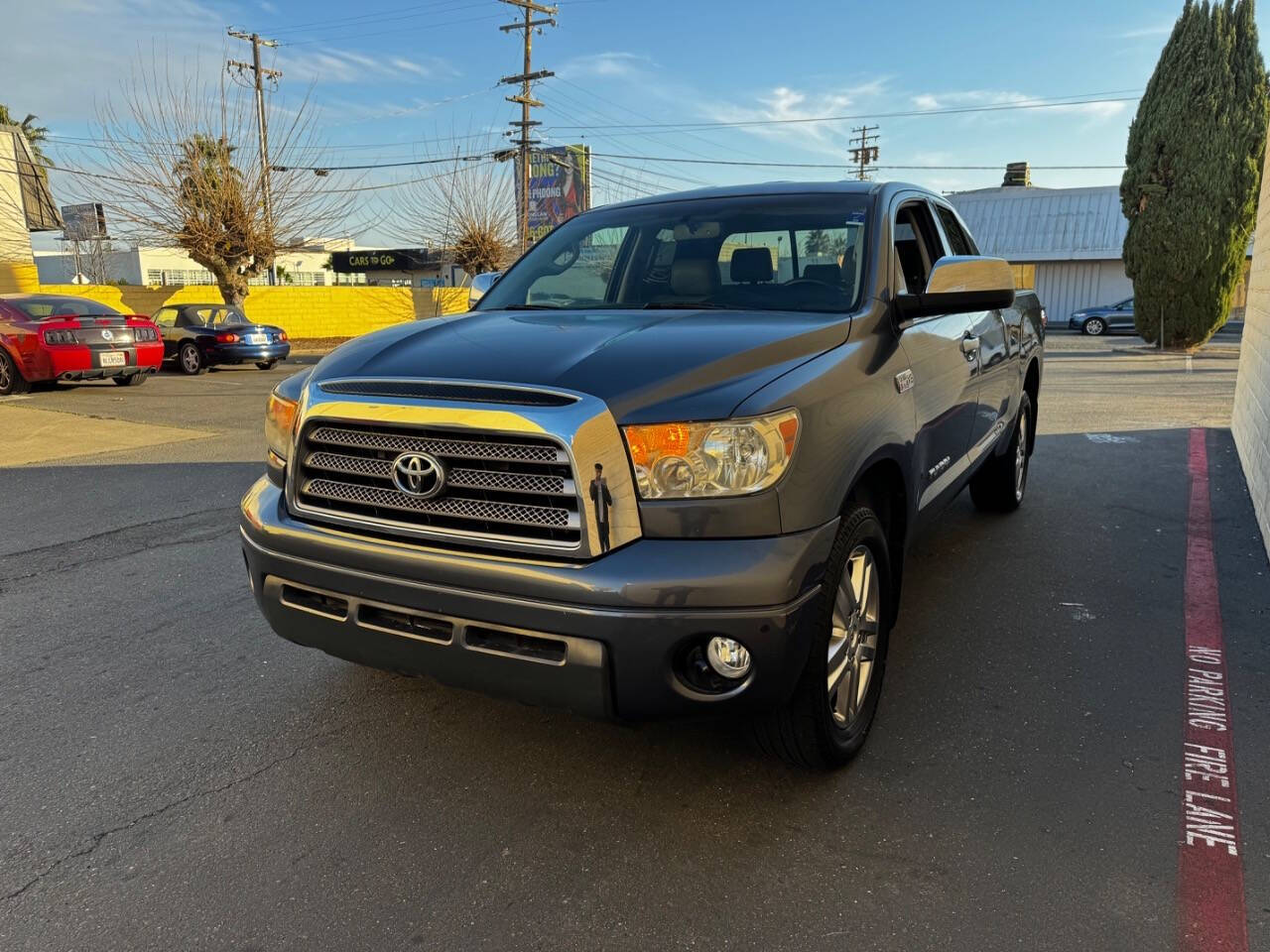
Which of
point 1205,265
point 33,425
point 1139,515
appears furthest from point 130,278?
point 1139,515

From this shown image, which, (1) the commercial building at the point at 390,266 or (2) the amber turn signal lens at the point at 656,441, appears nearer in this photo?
(2) the amber turn signal lens at the point at 656,441

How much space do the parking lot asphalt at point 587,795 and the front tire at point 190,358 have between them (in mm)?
14500

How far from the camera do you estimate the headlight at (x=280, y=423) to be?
283cm

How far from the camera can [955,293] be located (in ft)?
10.3

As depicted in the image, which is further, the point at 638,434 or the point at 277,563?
the point at 277,563

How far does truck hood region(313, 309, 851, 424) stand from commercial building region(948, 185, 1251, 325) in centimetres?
3735

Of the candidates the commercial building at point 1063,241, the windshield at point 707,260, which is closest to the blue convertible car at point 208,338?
the windshield at point 707,260

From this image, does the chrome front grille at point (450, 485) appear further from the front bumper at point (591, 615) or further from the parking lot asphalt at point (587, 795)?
the parking lot asphalt at point (587, 795)

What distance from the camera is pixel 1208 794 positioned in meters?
2.68

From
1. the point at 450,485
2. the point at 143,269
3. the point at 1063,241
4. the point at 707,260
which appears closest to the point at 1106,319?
the point at 1063,241

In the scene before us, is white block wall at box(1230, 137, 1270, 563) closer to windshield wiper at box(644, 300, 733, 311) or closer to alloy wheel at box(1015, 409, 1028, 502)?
alloy wheel at box(1015, 409, 1028, 502)

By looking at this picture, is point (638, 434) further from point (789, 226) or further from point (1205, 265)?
point (1205, 265)

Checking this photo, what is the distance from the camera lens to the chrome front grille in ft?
7.45

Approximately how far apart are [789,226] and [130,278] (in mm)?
70628
